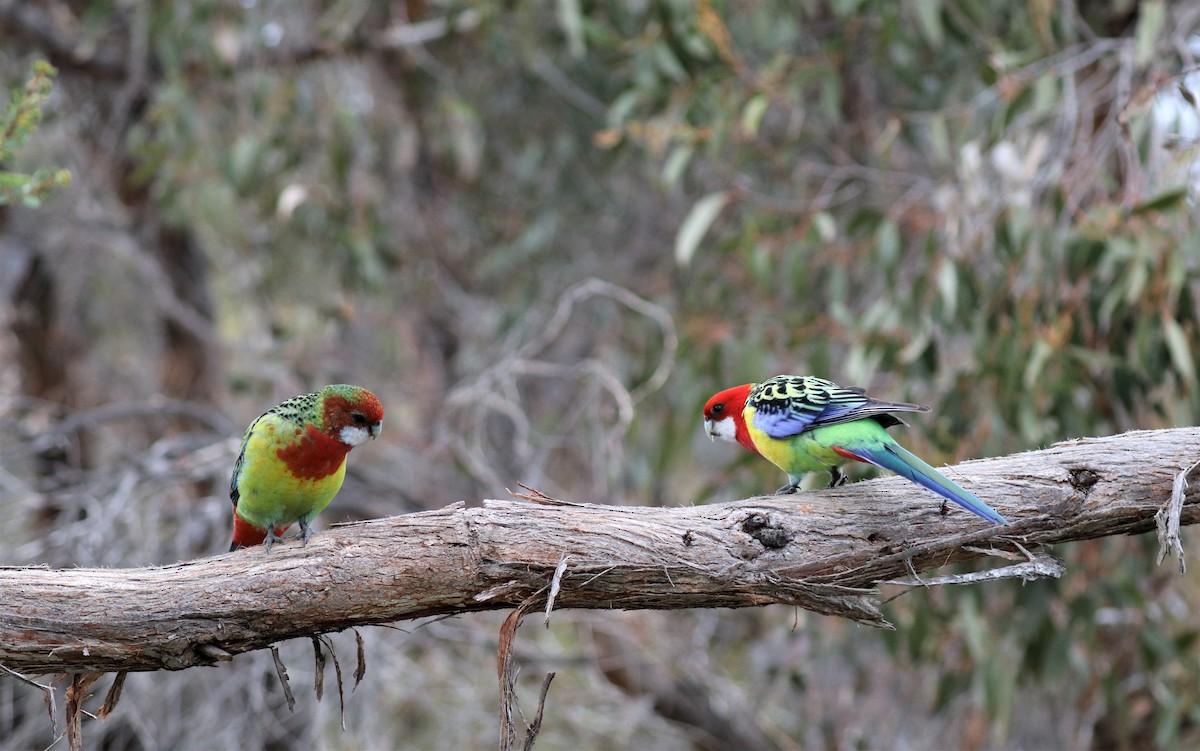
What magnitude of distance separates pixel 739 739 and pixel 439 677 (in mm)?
1956

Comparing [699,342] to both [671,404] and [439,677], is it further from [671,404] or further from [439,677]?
[439,677]

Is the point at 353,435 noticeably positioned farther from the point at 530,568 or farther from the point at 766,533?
the point at 766,533

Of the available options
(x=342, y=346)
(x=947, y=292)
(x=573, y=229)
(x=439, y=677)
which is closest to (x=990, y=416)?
(x=947, y=292)

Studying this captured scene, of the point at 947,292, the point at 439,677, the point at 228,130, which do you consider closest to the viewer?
the point at 947,292

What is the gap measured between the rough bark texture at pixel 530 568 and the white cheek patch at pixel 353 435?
509mm

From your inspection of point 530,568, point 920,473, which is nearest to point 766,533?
point 920,473

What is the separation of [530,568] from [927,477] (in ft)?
3.04

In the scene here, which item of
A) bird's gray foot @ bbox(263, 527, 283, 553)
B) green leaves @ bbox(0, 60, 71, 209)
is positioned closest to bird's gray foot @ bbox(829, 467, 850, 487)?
bird's gray foot @ bbox(263, 527, 283, 553)

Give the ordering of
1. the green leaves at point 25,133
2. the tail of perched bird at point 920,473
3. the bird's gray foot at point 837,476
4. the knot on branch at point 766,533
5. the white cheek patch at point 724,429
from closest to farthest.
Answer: the tail of perched bird at point 920,473
the knot on branch at point 766,533
the green leaves at point 25,133
the bird's gray foot at point 837,476
the white cheek patch at point 724,429

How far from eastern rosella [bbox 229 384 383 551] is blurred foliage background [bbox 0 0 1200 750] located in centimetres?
103

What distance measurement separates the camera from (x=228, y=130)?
8023 millimetres

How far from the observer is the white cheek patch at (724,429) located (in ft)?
11.1

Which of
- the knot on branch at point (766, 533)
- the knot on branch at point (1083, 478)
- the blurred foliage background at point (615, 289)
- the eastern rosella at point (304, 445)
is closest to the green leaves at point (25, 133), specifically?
the blurred foliage background at point (615, 289)

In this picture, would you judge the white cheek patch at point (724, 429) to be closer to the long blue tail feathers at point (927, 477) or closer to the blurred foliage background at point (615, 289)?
the long blue tail feathers at point (927, 477)
